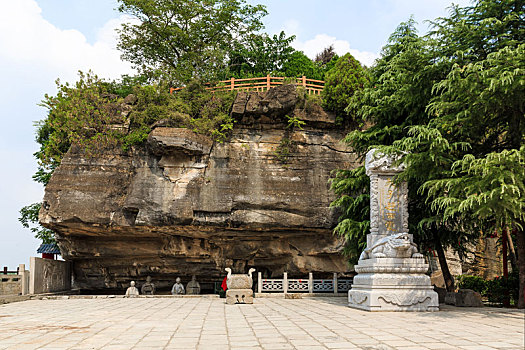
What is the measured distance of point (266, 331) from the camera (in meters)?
5.74

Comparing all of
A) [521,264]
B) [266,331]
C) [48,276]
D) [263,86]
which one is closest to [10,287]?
[48,276]

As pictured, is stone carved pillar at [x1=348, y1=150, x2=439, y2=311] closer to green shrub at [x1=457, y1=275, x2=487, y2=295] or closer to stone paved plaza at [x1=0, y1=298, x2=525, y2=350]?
stone paved plaza at [x1=0, y1=298, x2=525, y2=350]

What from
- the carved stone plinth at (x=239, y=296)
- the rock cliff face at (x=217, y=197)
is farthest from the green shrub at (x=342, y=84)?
the carved stone plinth at (x=239, y=296)

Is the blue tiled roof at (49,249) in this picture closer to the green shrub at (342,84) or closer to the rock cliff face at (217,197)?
the rock cliff face at (217,197)

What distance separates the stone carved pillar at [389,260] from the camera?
8539 millimetres

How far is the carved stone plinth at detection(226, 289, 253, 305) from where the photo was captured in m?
10.7

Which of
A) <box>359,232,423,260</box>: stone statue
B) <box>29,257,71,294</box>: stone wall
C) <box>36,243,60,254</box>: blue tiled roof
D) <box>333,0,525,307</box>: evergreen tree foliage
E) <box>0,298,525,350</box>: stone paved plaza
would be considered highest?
<box>333,0,525,307</box>: evergreen tree foliage

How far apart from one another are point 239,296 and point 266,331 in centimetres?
513

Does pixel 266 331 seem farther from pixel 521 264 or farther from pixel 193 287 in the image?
pixel 193 287

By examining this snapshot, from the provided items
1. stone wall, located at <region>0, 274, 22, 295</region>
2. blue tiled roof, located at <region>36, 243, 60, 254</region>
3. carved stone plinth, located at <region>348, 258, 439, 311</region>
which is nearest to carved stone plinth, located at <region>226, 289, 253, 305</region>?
carved stone plinth, located at <region>348, 258, 439, 311</region>

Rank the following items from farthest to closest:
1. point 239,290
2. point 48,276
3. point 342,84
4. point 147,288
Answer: point 147,288
point 342,84
point 48,276
point 239,290

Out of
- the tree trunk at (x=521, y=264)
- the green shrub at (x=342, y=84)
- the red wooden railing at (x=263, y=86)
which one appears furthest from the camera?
the red wooden railing at (x=263, y=86)

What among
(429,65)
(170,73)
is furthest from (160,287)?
(429,65)

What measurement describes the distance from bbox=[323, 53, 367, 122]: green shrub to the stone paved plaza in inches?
386
